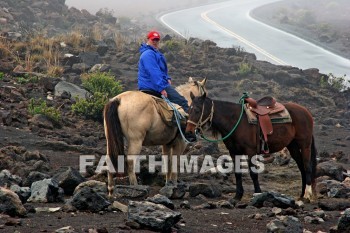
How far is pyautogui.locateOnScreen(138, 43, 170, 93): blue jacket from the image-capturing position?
38.1ft

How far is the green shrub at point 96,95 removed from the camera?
17.4 meters

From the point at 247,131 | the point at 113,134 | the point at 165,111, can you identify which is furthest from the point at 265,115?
the point at 113,134

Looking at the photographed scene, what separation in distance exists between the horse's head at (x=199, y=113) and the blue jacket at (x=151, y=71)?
58 centimetres

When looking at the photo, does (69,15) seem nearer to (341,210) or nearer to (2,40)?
(2,40)

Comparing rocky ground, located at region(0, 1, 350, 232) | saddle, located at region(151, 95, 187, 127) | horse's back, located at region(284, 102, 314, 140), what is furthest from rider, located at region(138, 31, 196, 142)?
horse's back, located at region(284, 102, 314, 140)

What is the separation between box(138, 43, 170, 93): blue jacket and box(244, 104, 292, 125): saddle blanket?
137 centimetres

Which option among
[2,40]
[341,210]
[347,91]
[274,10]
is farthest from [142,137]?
[274,10]

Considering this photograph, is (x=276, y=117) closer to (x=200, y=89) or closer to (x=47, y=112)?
(x=200, y=89)

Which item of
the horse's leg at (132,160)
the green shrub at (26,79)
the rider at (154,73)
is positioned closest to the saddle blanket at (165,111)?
the rider at (154,73)

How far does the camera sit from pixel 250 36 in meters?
42.9

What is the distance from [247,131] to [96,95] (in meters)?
7.25

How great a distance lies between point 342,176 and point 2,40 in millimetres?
13472

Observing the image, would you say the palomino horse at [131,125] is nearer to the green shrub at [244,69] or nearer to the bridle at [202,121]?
the bridle at [202,121]

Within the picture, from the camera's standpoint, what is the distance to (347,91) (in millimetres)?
24766
